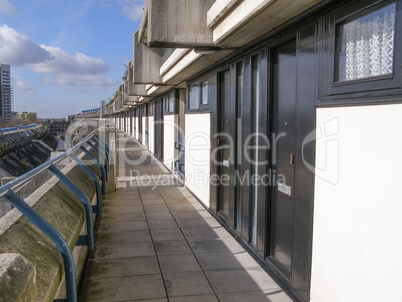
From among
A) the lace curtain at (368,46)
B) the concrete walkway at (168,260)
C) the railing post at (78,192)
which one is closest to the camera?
the lace curtain at (368,46)

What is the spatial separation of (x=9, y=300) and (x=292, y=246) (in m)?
2.69

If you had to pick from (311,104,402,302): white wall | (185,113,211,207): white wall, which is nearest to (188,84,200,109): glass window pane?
(185,113,211,207): white wall

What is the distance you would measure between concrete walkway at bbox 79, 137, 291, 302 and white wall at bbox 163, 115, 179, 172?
3444 millimetres

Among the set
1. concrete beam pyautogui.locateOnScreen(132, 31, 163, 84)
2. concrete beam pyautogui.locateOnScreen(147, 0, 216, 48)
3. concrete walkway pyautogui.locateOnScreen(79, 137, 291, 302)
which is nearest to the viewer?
concrete walkway pyautogui.locateOnScreen(79, 137, 291, 302)

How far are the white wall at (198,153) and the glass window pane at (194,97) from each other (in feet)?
0.69

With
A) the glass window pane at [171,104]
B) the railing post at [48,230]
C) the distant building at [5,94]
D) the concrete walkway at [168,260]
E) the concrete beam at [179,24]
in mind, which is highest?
the distant building at [5,94]

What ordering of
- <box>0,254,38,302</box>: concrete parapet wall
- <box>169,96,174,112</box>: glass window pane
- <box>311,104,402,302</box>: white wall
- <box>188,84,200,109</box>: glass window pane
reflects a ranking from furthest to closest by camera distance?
<box>169,96,174,112</box>: glass window pane
<box>188,84,200,109</box>: glass window pane
<box>311,104,402,302</box>: white wall
<box>0,254,38,302</box>: concrete parapet wall

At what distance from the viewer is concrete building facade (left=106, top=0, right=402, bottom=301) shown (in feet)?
6.88

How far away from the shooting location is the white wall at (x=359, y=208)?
200 cm

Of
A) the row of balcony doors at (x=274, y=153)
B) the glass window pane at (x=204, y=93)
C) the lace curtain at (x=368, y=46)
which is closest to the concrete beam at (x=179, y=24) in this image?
the row of balcony doors at (x=274, y=153)

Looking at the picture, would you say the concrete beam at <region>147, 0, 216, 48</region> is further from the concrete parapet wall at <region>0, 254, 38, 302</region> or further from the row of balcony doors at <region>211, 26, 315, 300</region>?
the concrete parapet wall at <region>0, 254, 38, 302</region>

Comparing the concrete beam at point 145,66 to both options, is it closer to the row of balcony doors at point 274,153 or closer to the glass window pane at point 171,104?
the glass window pane at point 171,104

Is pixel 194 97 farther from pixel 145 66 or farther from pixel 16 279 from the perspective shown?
pixel 16 279

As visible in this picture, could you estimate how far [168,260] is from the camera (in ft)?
14.0
